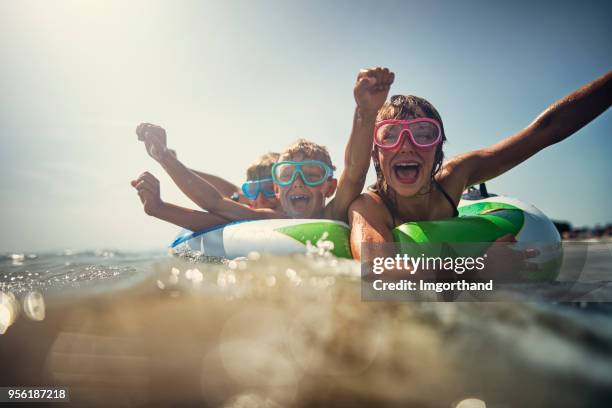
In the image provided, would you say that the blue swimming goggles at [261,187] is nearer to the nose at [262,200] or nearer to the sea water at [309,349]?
the nose at [262,200]

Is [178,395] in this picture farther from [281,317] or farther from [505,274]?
[505,274]

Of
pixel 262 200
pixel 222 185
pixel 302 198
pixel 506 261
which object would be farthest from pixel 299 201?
pixel 222 185

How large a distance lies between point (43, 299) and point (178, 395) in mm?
1504

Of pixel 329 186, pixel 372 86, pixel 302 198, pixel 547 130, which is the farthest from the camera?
pixel 329 186

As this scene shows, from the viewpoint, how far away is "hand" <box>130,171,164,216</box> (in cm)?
432

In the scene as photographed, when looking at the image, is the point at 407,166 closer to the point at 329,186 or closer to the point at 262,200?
the point at 329,186

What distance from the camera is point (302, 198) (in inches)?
172

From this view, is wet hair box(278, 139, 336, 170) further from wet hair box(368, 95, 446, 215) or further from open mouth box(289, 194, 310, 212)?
wet hair box(368, 95, 446, 215)

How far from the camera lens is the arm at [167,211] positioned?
432 cm

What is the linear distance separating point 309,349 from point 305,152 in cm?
305

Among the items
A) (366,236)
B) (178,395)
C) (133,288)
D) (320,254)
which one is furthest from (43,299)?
(366,236)

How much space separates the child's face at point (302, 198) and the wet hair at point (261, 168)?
2.86 feet

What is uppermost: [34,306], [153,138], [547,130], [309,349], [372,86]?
[153,138]

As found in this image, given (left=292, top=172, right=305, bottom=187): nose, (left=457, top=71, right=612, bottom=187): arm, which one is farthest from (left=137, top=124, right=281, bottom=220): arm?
(left=457, top=71, right=612, bottom=187): arm
